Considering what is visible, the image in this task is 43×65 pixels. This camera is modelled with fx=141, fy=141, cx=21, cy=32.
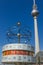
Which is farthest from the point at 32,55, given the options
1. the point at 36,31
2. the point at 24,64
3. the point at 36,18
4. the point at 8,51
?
the point at 36,18

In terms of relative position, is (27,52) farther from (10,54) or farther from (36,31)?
(36,31)

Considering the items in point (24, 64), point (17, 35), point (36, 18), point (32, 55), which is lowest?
point (24, 64)

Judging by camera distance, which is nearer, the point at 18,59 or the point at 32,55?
the point at 18,59

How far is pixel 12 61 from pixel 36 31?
21.6m

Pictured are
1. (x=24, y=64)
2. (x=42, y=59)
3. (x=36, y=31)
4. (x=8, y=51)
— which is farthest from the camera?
(x=36, y=31)

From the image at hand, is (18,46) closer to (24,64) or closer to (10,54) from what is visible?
(10,54)

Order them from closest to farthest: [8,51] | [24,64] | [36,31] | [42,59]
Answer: [42,59]
[8,51]
[24,64]
[36,31]

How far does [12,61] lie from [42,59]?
1074 cm

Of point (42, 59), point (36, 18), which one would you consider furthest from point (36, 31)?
point (42, 59)

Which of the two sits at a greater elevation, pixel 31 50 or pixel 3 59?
pixel 31 50

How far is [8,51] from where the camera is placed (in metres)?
52.4

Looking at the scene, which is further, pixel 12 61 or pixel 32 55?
pixel 32 55

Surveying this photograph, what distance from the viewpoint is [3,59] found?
→ 53.8m

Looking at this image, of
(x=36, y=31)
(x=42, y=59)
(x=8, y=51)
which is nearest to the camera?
(x=42, y=59)
